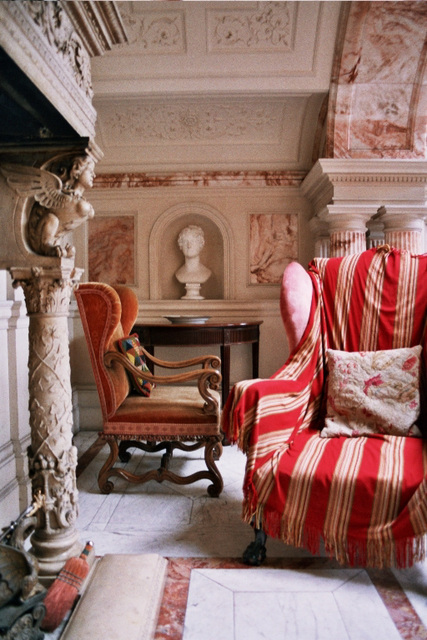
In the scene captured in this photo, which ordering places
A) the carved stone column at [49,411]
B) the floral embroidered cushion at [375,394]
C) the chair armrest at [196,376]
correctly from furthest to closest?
the chair armrest at [196,376]
the floral embroidered cushion at [375,394]
the carved stone column at [49,411]

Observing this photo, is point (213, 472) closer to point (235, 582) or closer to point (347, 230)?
point (235, 582)

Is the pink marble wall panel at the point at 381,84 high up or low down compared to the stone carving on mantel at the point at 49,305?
up

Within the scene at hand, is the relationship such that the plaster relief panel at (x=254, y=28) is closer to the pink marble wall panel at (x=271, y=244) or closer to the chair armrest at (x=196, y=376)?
the pink marble wall panel at (x=271, y=244)

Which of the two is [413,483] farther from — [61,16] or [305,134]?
[305,134]

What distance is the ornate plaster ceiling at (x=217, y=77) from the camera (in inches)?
124

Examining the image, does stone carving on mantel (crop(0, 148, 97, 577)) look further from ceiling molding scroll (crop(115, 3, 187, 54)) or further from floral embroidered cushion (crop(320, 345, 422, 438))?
ceiling molding scroll (crop(115, 3, 187, 54))

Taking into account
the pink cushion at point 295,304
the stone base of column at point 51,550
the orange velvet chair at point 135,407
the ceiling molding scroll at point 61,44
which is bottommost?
the stone base of column at point 51,550

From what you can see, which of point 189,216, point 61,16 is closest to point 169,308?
point 189,216

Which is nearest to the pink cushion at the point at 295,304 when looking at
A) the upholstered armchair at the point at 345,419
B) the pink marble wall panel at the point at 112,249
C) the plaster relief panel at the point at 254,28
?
the upholstered armchair at the point at 345,419

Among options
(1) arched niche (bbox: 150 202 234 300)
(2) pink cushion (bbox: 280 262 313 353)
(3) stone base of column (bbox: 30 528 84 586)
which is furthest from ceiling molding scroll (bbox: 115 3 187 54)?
(3) stone base of column (bbox: 30 528 84 586)

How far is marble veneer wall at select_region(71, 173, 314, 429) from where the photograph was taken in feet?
13.4

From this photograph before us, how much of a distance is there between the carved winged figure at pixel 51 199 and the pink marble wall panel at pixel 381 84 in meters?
2.40

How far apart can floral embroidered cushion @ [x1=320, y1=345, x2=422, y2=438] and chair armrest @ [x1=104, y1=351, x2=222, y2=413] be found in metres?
0.61

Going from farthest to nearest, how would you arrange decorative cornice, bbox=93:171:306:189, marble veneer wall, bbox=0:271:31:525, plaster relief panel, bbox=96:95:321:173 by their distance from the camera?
decorative cornice, bbox=93:171:306:189 → plaster relief panel, bbox=96:95:321:173 → marble veneer wall, bbox=0:271:31:525
